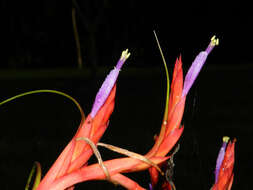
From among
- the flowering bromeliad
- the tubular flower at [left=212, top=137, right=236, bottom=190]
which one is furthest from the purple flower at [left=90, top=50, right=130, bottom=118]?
the tubular flower at [left=212, top=137, right=236, bottom=190]

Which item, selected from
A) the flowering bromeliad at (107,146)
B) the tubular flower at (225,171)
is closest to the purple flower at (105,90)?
the flowering bromeliad at (107,146)

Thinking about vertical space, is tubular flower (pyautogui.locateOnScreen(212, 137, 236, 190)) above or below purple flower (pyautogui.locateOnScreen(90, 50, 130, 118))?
below

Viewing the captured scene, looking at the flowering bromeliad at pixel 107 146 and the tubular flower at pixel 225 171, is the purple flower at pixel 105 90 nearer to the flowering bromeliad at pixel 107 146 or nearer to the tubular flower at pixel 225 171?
the flowering bromeliad at pixel 107 146

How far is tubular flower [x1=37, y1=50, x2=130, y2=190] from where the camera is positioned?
347 mm

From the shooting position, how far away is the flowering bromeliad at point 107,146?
34 centimetres

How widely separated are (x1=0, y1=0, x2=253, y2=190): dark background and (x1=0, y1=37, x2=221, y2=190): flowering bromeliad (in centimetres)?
4

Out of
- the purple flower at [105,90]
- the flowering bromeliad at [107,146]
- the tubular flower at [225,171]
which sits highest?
the purple flower at [105,90]

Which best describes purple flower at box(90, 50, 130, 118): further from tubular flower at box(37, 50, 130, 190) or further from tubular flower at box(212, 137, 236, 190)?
tubular flower at box(212, 137, 236, 190)

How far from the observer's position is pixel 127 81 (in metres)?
8.41

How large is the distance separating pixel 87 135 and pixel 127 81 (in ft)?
26.5

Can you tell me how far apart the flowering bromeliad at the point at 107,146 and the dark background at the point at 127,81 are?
43 mm

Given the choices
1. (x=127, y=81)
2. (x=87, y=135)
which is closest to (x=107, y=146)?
(x=87, y=135)

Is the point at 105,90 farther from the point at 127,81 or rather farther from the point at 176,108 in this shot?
the point at 127,81

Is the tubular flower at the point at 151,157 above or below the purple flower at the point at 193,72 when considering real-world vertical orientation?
below
